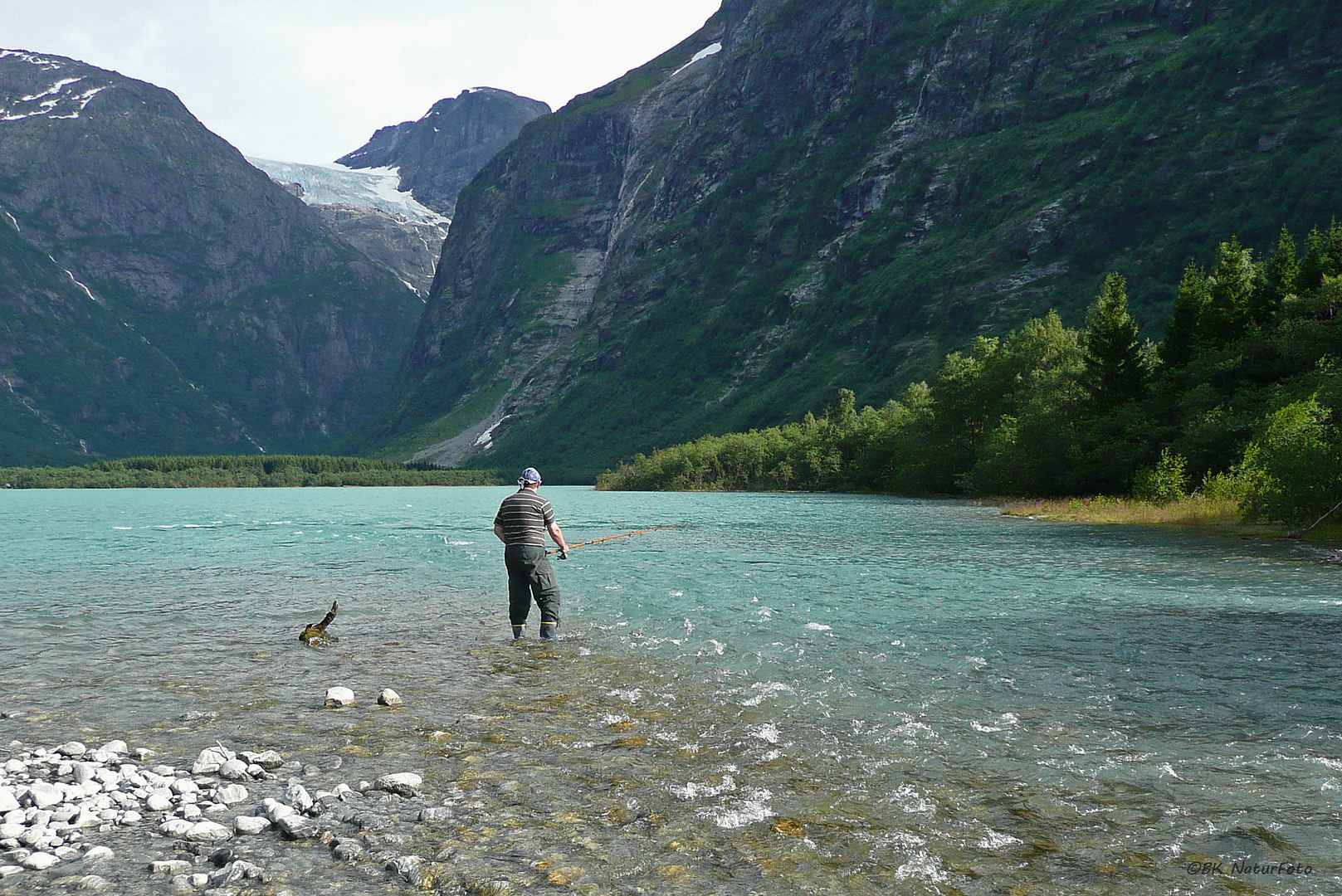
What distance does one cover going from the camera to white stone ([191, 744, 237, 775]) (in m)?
9.20

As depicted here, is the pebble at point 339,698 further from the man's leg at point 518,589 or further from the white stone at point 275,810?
the man's leg at point 518,589

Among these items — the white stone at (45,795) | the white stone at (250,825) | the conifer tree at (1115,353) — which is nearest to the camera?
the white stone at (250,825)

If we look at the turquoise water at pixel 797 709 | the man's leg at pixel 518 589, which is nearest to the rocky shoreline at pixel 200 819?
the turquoise water at pixel 797 709

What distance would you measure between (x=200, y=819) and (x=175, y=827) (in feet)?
1.08

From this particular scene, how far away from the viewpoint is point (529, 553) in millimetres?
17359

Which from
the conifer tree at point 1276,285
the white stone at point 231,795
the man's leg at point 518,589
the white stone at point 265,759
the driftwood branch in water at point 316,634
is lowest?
the driftwood branch in water at point 316,634

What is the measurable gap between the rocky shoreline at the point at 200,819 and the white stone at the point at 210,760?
0.05 ft

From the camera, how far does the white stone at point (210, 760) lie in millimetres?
9203

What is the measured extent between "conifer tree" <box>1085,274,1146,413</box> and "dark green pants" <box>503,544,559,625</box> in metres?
59.4

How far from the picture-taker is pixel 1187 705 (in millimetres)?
11969

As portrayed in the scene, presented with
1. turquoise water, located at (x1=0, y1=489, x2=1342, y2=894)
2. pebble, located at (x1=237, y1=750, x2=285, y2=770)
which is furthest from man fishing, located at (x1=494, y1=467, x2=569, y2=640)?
pebble, located at (x1=237, y1=750, x2=285, y2=770)

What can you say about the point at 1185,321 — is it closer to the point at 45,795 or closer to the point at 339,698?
the point at 339,698

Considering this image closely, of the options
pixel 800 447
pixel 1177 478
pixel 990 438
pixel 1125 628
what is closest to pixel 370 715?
pixel 1125 628

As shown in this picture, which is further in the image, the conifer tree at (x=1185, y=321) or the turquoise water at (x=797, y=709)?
the conifer tree at (x=1185, y=321)
